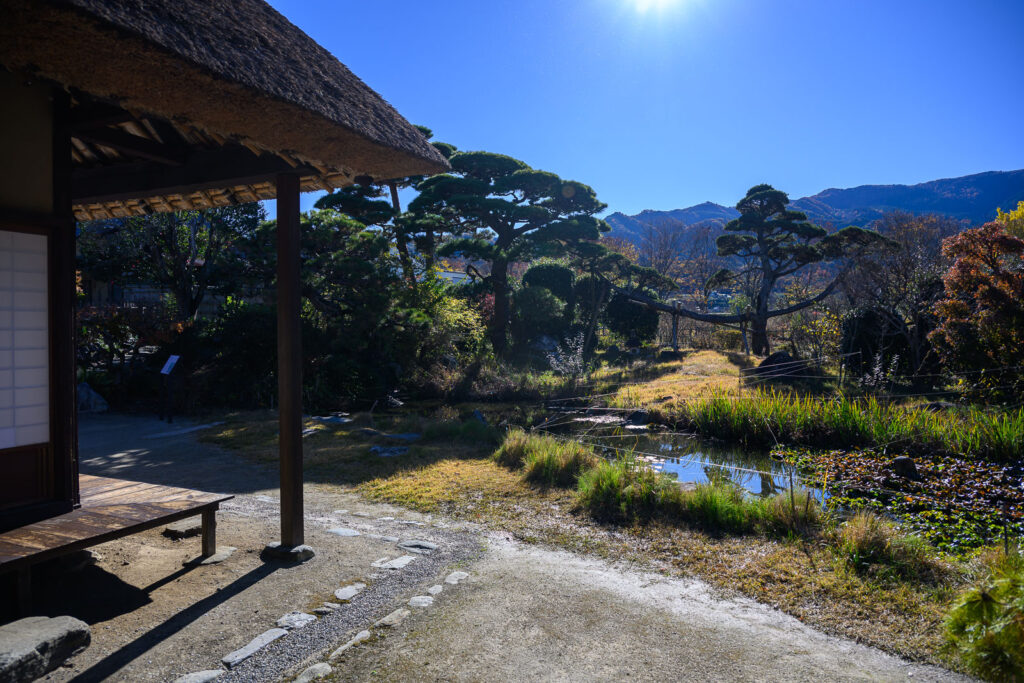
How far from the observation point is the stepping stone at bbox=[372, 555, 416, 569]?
370 centimetres

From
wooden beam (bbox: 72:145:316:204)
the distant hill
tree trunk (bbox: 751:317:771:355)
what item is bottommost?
tree trunk (bbox: 751:317:771:355)

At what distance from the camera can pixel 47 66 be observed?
7.73 ft

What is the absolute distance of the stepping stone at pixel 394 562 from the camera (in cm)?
370

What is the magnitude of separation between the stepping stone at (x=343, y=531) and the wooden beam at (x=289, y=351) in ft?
1.95

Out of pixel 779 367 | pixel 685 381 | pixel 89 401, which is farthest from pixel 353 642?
pixel 779 367

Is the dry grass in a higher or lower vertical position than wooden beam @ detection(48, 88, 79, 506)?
lower

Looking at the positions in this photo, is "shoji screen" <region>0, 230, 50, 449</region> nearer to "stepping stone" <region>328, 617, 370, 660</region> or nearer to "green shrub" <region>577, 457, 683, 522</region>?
"stepping stone" <region>328, 617, 370, 660</region>

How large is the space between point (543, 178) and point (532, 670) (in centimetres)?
1519

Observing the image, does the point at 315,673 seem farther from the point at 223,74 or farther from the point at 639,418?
the point at 639,418

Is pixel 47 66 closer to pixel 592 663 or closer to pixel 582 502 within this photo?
pixel 592 663

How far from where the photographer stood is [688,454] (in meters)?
7.72

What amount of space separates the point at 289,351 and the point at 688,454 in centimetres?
555

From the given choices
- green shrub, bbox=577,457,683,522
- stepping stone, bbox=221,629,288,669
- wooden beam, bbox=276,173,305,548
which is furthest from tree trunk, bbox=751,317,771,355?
stepping stone, bbox=221,629,288,669

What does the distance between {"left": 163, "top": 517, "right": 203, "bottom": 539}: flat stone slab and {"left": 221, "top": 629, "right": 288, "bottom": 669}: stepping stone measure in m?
1.57
